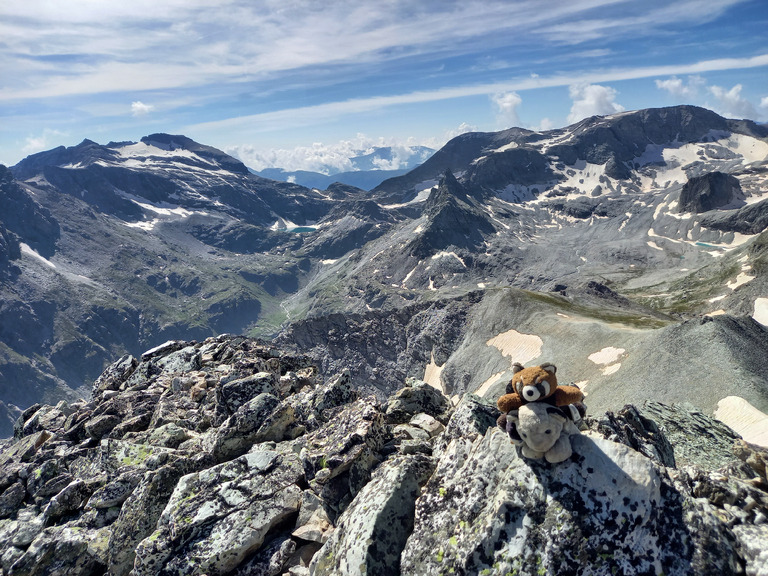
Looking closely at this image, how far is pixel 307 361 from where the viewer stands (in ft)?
112

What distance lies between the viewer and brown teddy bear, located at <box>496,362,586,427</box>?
10875 millimetres

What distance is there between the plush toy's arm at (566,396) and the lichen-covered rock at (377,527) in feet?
15.7

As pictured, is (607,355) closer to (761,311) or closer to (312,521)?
(312,521)

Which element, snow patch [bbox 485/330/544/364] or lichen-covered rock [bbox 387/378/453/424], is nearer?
lichen-covered rock [bbox 387/378/453/424]

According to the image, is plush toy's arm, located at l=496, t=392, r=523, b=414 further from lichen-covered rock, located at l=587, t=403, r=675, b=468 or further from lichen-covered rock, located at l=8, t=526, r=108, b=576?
lichen-covered rock, located at l=8, t=526, r=108, b=576

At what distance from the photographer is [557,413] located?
418 inches

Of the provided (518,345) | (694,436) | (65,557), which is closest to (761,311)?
(518,345)

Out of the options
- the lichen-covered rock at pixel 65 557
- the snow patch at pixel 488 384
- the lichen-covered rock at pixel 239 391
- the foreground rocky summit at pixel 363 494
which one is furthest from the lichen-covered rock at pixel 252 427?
the snow patch at pixel 488 384

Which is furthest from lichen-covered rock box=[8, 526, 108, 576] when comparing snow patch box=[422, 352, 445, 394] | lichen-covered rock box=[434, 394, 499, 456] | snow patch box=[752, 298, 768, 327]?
snow patch box=[752, 298, 768, 327]

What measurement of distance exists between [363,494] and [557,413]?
→ 6190 millimetres

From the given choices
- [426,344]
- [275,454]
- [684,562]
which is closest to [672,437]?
[684,562]

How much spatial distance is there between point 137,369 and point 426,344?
94433mm

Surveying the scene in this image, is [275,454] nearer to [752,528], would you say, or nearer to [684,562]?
[684,562]

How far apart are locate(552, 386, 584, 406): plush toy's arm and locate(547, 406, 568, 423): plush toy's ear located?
265 mm
